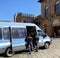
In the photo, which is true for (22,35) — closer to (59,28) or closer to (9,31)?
(9,31)

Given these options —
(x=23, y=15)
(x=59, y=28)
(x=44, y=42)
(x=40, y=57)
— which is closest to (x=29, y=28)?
(x=44, y=42)

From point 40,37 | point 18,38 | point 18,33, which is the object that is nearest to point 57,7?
point 40,37

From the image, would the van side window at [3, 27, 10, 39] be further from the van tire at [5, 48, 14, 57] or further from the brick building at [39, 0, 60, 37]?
the brick building at [39, 0, 60, 37]

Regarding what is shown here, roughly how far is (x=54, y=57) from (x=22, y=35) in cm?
364

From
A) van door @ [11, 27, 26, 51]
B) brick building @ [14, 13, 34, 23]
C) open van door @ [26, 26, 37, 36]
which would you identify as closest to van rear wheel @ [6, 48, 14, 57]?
van door @ [11, 27, 26, 51]

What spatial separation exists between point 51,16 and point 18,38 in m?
25.3

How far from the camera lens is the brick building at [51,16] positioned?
39.8 metres

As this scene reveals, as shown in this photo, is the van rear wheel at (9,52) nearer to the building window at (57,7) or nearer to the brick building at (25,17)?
the building window at (57,7)

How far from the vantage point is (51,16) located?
1629 inches

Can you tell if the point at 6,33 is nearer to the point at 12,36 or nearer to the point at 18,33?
the point at 12,36

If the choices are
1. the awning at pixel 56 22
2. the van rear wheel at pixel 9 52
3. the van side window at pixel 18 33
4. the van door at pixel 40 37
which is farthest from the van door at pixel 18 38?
the awning at pixel 56 22

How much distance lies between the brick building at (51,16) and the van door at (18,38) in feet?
73.6

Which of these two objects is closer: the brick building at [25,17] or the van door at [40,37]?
the van door at [40,37]

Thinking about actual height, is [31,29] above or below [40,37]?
above
